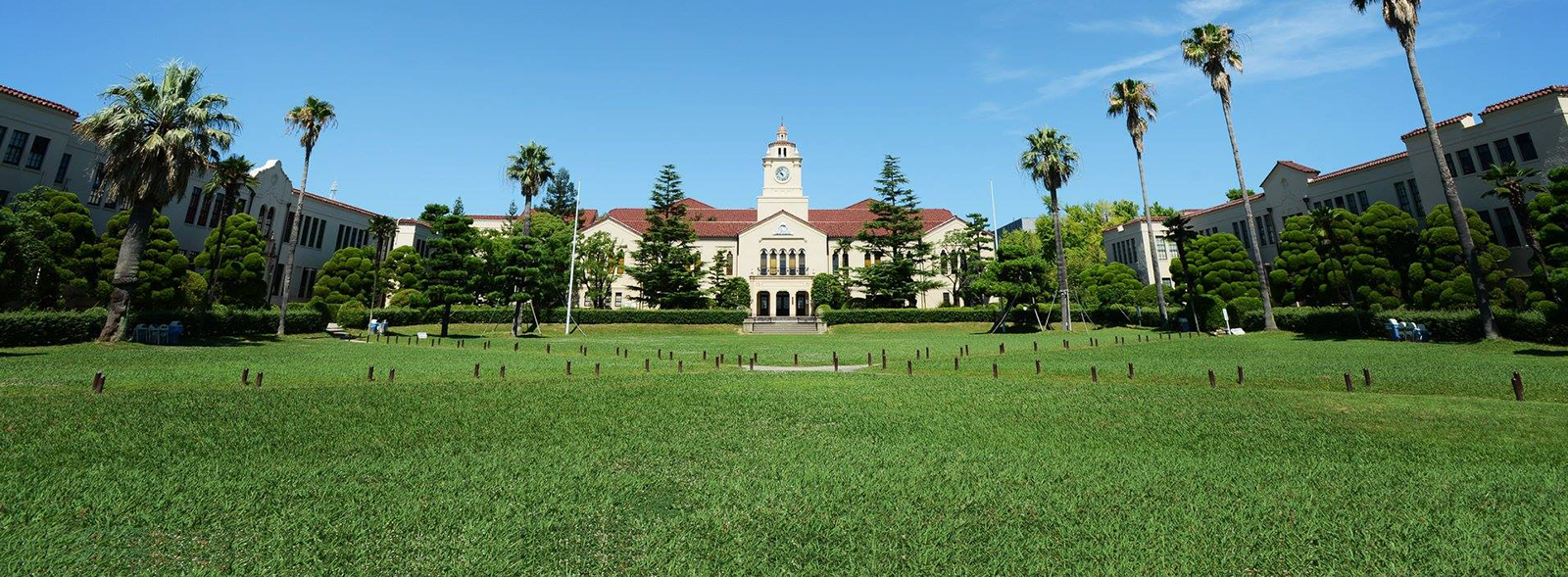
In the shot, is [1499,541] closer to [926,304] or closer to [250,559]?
[250,559]

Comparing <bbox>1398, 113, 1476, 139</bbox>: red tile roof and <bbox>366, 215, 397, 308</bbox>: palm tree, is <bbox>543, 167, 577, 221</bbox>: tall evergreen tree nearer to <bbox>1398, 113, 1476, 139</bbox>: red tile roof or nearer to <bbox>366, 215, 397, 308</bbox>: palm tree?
<bbox>366, 215, 397, 308</bbox>: palm tree

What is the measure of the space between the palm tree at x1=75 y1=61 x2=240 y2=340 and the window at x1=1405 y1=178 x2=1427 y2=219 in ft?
191

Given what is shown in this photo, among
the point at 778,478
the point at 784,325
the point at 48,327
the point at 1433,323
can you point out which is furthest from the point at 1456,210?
the point at 48,327

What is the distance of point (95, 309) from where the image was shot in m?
22.0

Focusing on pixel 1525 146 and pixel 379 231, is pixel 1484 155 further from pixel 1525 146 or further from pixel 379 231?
pixel 379 231

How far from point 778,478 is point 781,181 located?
63.2 m

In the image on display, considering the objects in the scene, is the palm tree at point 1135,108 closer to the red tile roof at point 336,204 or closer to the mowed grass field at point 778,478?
the mowed grass field at point 778,478

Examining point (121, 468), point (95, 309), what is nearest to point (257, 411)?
point (121, 468)

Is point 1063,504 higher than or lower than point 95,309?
lower

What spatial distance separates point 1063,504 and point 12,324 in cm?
3010

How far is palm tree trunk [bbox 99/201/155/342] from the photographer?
69.9 ft

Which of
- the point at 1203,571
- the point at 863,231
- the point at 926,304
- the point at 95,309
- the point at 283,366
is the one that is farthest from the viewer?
the point at 926,304

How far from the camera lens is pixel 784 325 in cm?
5019

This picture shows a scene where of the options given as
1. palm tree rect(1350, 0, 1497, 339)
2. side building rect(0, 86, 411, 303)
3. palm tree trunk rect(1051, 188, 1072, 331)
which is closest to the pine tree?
side building rect(0, 86, 411, 303)
